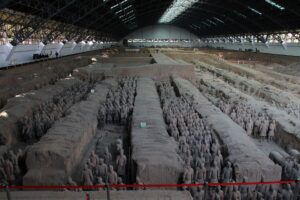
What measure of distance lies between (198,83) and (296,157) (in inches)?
431

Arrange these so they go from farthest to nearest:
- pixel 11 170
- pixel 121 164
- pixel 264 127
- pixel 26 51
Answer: pixel 26 51 → pixel 264 127 → pixel 121 164 → pixel 11 170

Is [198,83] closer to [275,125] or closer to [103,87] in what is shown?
[103,87]

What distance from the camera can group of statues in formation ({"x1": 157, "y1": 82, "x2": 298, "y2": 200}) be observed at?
18.0 feet

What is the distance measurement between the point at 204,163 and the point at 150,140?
51.8 inches

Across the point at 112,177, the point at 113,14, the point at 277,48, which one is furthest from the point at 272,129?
the point at 113,14

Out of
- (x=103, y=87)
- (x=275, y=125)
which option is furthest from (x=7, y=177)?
(x=103, y=87)

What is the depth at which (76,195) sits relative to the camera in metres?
4.66

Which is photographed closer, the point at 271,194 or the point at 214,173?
the point at 271,194

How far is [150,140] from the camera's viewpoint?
7.18m

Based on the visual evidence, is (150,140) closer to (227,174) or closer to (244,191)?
(227,174)

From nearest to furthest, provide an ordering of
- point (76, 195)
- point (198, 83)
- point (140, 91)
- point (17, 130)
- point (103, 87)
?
point (76, 195)
point (17, 130)
point (140, 91)
point (103, 87)
point (198, 83)

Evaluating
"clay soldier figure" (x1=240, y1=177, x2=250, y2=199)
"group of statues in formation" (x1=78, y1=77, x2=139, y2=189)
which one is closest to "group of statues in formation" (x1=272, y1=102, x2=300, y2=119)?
"group of statues in formation" (x1=78, y1=77, x2=139, y2=189)

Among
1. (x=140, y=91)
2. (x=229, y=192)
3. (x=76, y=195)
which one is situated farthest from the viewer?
(x=140, y=91)

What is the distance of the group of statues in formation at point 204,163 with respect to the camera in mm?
5496
